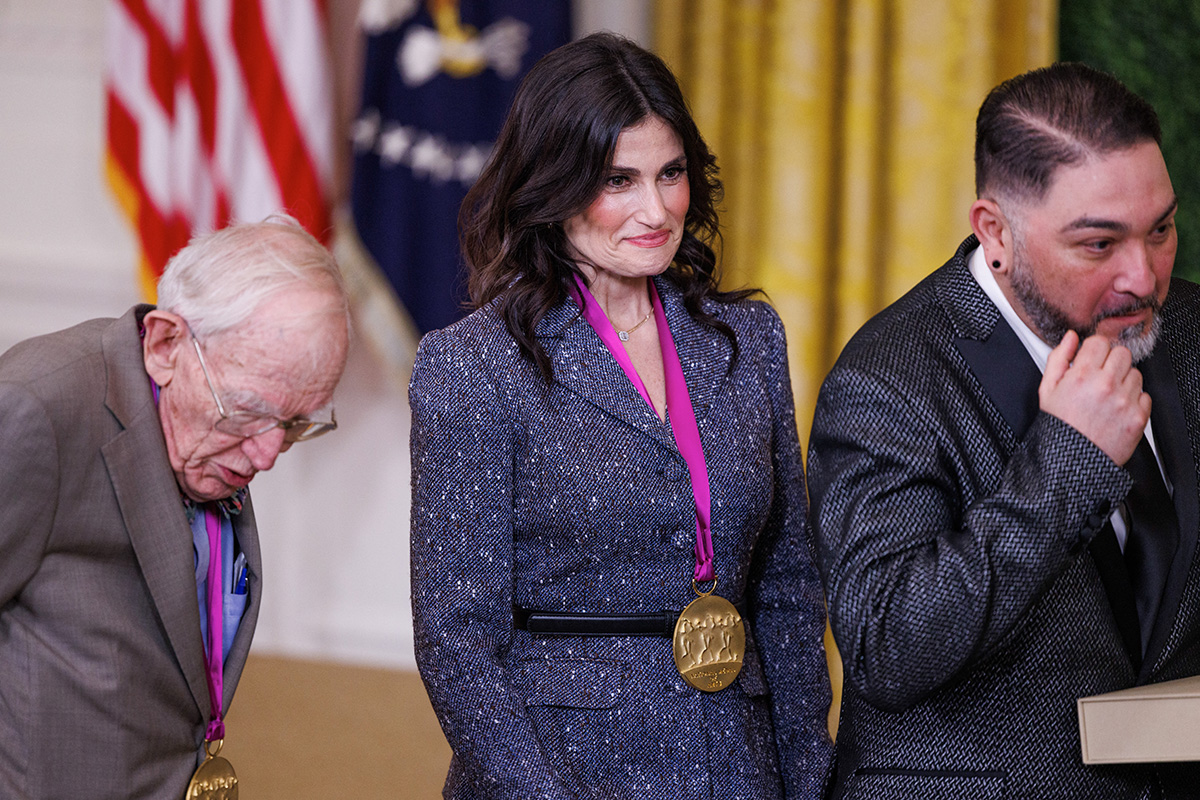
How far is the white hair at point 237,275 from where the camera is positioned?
1.78 metres

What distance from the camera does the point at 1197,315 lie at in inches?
73.5

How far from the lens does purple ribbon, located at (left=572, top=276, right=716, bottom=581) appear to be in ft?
6.86

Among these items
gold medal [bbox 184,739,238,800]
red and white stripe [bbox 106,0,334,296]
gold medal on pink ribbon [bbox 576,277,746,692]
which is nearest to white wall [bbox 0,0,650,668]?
red and white stripe [bbox 106,0,334,296]

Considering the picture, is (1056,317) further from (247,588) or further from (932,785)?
(247,588)

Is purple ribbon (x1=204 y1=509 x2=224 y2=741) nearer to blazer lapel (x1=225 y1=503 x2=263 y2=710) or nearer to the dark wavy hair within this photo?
blazer lapel (x1=225 y1=503 x2=263 y2=710)

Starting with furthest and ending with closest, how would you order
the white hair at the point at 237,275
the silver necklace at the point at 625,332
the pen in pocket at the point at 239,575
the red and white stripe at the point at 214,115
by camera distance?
the red and white stripe at the point at 214,115 → the silver necklace at the point at 625,332 → the pen in pocket at the point at 239,575 → the white hair at the point at 237,275

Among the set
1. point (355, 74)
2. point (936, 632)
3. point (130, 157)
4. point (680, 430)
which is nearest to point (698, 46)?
point (355, 74)

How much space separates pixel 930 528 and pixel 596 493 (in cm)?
67

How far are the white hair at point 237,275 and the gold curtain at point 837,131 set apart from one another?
2.47 meters

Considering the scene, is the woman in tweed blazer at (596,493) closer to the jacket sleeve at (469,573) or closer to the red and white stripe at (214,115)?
the jacket sleeve at (469,573)

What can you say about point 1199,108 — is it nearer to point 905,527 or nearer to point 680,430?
point 680,430

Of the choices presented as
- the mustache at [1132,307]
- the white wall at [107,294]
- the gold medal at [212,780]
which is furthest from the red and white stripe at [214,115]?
the mustache at [1132,307]

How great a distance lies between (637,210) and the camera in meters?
2.14

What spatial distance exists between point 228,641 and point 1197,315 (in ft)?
5.10
